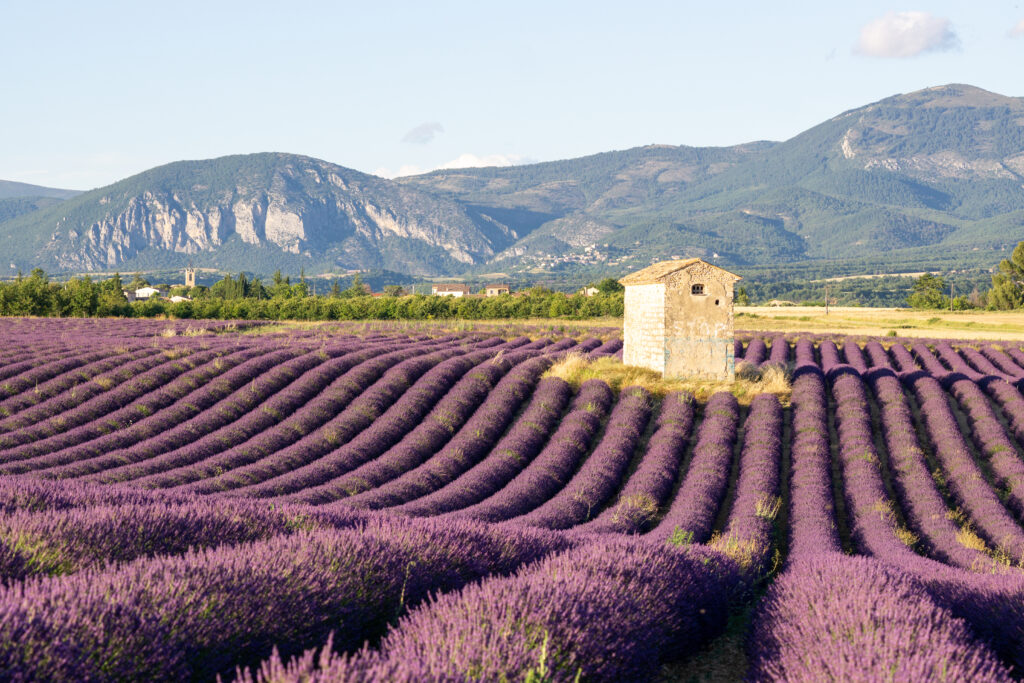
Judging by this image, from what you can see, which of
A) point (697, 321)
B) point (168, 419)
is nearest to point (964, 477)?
point (697, 321)

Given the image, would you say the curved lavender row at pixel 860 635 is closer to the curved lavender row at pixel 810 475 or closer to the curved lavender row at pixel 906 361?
the curved lavender row at pixel 810 475

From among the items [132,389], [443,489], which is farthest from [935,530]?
[132,389]

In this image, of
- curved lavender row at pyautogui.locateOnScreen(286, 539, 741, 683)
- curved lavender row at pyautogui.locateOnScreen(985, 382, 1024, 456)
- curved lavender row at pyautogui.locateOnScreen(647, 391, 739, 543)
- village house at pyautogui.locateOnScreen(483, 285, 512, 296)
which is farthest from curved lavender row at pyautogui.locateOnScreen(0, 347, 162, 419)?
village house at pyautogui.locateOnScreen(483, 285, 512, 296)

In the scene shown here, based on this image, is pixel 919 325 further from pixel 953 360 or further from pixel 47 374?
pixel 47 374

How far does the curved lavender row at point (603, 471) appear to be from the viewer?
520 inches

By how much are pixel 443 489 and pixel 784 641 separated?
10.3 metres

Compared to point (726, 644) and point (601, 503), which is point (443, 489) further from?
point (726, 644)

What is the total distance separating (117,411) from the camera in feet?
70.1

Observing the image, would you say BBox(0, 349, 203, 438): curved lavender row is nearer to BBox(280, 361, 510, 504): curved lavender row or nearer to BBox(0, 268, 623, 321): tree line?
BBox(280, 361, 510, 504): curved lavender row

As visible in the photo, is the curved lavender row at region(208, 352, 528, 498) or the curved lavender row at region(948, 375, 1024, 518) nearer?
the curved lavender row at region(208, 352, 528, 498)

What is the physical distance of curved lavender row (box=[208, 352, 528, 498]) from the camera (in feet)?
49.8

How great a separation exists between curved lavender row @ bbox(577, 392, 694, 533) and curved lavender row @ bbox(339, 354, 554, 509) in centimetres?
329

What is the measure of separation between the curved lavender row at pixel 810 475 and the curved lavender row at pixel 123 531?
5147 mm

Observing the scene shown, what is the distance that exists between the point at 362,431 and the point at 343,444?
1.15 m
